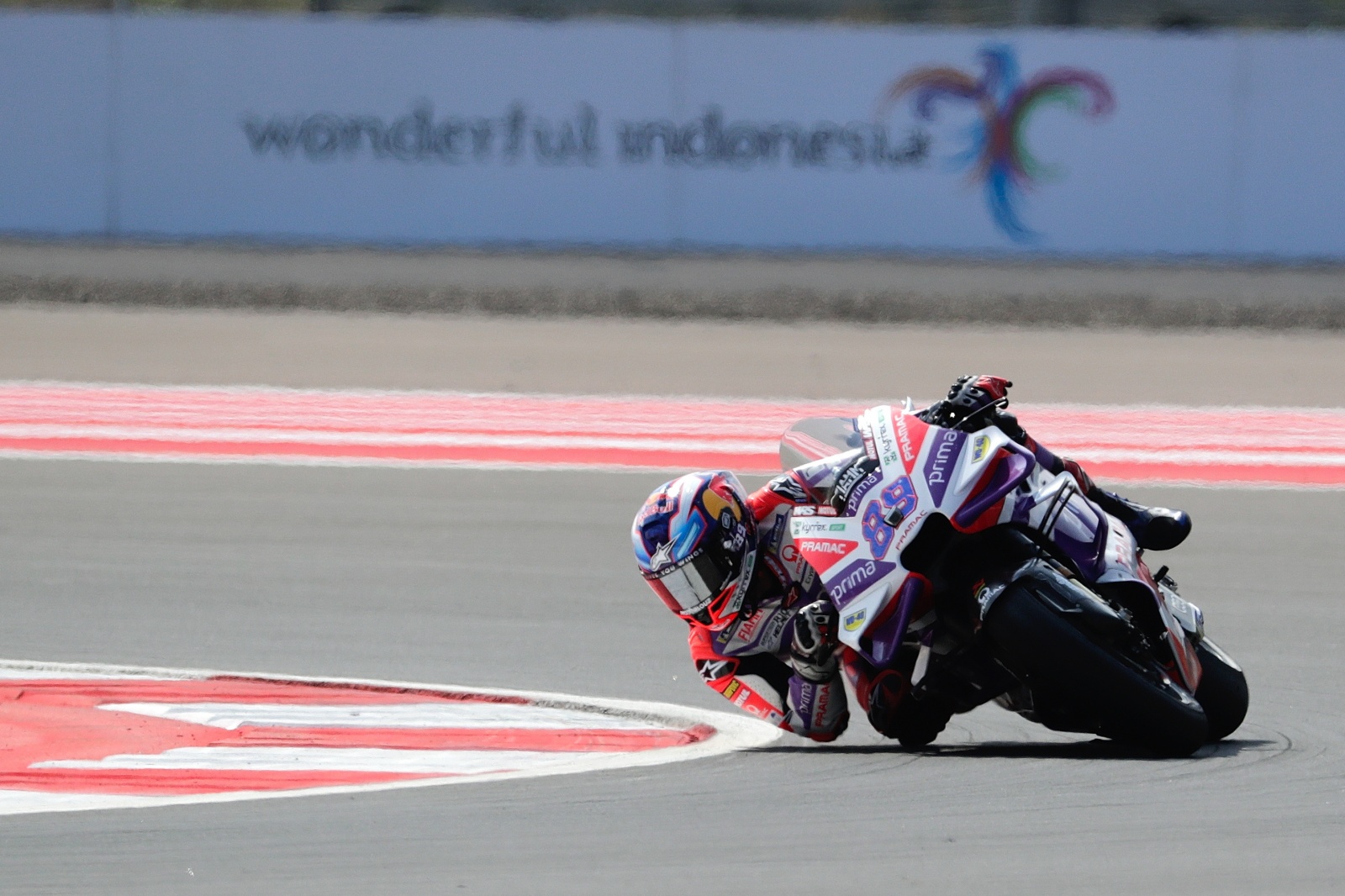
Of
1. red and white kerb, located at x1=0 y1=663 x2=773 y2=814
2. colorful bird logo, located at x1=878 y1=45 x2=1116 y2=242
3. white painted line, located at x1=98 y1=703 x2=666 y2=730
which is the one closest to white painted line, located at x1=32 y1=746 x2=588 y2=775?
red and white kerb, located at x1=0 y1=663 x2=773 y2=814

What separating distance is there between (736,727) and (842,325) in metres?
11.2

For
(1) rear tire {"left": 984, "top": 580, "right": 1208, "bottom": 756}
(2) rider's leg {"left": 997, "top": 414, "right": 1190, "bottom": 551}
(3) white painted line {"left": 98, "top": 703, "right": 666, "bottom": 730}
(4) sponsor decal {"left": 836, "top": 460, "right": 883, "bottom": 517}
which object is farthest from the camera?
(3) white painted line {"left": 98, "top": 703, "right": 666, "bottom": 730}

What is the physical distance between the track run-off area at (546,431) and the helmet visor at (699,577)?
5.38 metres

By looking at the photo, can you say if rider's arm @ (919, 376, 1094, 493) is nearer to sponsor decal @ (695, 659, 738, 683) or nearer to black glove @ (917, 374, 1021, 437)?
black glove @ (917, 374, 1021, 437)

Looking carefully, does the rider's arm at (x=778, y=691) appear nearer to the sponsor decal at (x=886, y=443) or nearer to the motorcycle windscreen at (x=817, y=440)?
the motorcycle windscreen at (x=817, y=440)

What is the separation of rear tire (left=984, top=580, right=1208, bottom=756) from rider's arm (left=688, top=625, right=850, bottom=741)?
569 mm

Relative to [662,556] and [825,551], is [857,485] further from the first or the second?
[662,556]

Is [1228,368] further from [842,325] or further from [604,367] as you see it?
[604,367]

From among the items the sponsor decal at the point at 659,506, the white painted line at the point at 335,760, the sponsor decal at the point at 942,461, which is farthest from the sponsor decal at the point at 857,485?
the white painted line at the point at 335,760

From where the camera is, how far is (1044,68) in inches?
745

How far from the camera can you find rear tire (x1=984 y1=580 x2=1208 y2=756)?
165 inches

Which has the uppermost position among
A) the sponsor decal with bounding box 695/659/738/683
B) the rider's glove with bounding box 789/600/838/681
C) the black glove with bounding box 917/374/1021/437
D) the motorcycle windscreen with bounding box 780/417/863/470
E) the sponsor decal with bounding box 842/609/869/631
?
the black glove with bounding box 917/374/1021/437

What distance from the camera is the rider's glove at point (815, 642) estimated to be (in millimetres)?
4582

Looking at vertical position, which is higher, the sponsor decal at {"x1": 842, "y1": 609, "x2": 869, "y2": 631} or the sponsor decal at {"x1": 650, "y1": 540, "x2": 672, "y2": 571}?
the sponsor decal at {"x1": 650, "y1": 540, "x2": 672, "y2": 571}
